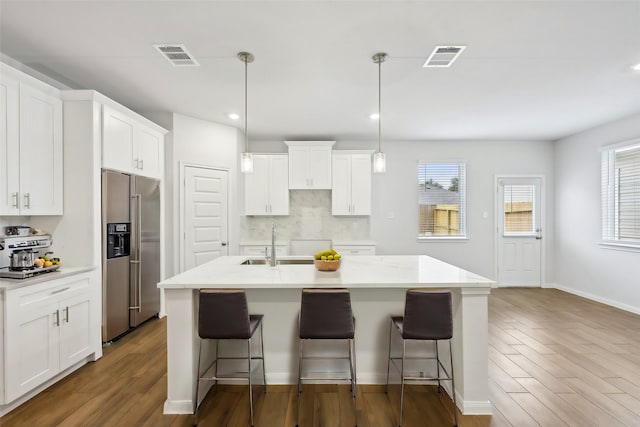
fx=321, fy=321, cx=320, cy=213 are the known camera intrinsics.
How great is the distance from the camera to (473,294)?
7.40 ft

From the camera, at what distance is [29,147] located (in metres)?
2.65

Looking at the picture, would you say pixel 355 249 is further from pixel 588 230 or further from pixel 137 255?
pixel 588 230

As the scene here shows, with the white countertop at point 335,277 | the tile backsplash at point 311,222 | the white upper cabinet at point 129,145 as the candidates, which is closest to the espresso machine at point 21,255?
the white upper cabinet at point 129,145

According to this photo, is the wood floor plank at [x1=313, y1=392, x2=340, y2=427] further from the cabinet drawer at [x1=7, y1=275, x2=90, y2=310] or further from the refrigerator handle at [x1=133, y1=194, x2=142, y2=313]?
the refrigerator handle at [x1=133, y1=194, x2=142, y2=313]

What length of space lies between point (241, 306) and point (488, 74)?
312 cm

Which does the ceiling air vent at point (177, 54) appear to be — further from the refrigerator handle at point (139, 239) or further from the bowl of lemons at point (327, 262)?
the bowl of lemons at point (327, 262)

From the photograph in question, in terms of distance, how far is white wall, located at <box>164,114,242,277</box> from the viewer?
441 cm

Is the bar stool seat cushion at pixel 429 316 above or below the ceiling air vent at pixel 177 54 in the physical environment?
below

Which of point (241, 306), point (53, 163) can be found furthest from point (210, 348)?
point (53, 163)

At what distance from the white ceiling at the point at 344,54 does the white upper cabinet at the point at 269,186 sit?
3.33 feet

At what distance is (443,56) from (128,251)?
372 cm

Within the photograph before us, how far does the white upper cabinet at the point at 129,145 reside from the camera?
3207mm

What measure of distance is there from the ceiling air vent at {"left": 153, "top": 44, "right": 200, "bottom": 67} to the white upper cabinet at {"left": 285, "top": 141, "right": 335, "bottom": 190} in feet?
8.52

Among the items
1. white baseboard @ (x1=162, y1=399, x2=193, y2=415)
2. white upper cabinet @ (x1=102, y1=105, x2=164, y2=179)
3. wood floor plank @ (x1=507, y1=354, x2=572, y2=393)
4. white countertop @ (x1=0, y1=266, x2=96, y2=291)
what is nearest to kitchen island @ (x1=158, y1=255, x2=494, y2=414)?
white baseboard @ (x1=162, y1=399, x2=193, y2=415)
